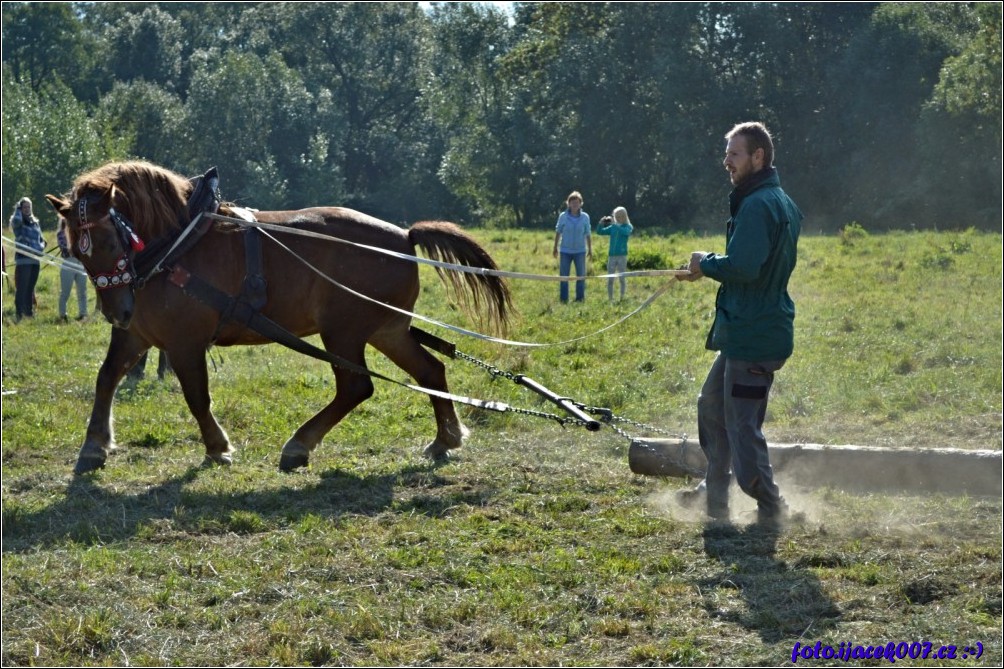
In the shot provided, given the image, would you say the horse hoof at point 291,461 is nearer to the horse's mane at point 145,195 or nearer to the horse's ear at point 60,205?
the horse's mane at point 145,195

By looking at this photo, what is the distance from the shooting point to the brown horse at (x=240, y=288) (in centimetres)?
768

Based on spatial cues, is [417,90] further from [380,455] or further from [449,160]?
[380,455]

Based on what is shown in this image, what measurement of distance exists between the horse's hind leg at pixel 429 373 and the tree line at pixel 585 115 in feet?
83.3

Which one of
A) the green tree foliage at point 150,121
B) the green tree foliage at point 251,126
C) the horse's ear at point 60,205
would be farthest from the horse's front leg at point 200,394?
the green tree foliage at point 251,126

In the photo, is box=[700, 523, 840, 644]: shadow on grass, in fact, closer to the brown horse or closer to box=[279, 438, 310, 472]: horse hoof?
the brown horse

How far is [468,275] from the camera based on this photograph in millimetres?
8516

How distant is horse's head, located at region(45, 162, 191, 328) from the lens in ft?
24.9

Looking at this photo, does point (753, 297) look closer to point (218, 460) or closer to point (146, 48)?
point (218, 460)

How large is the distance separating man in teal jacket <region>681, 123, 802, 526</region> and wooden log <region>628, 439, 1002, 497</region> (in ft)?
2.82

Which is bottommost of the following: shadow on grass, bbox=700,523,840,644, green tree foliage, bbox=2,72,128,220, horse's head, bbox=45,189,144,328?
shadow on grass, bbox=700,523,840,644

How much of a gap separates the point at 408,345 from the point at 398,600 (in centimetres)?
348

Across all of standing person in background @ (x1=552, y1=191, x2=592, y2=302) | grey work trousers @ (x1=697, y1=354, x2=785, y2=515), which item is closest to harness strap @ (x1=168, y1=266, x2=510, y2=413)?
grey work trousers @ (x1=697, y1=354, x2=785, y2=515)

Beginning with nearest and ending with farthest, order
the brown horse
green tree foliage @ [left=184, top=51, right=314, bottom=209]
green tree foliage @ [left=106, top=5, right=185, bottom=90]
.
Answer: the brown horse → green tree foliage @ [left=184, top=51, right=314, bottom=209] → green tree foliage @ [left=106, top=5, right=185, bottom=90]

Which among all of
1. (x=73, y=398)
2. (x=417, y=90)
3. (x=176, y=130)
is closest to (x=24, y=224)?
(x=73, y=398)
